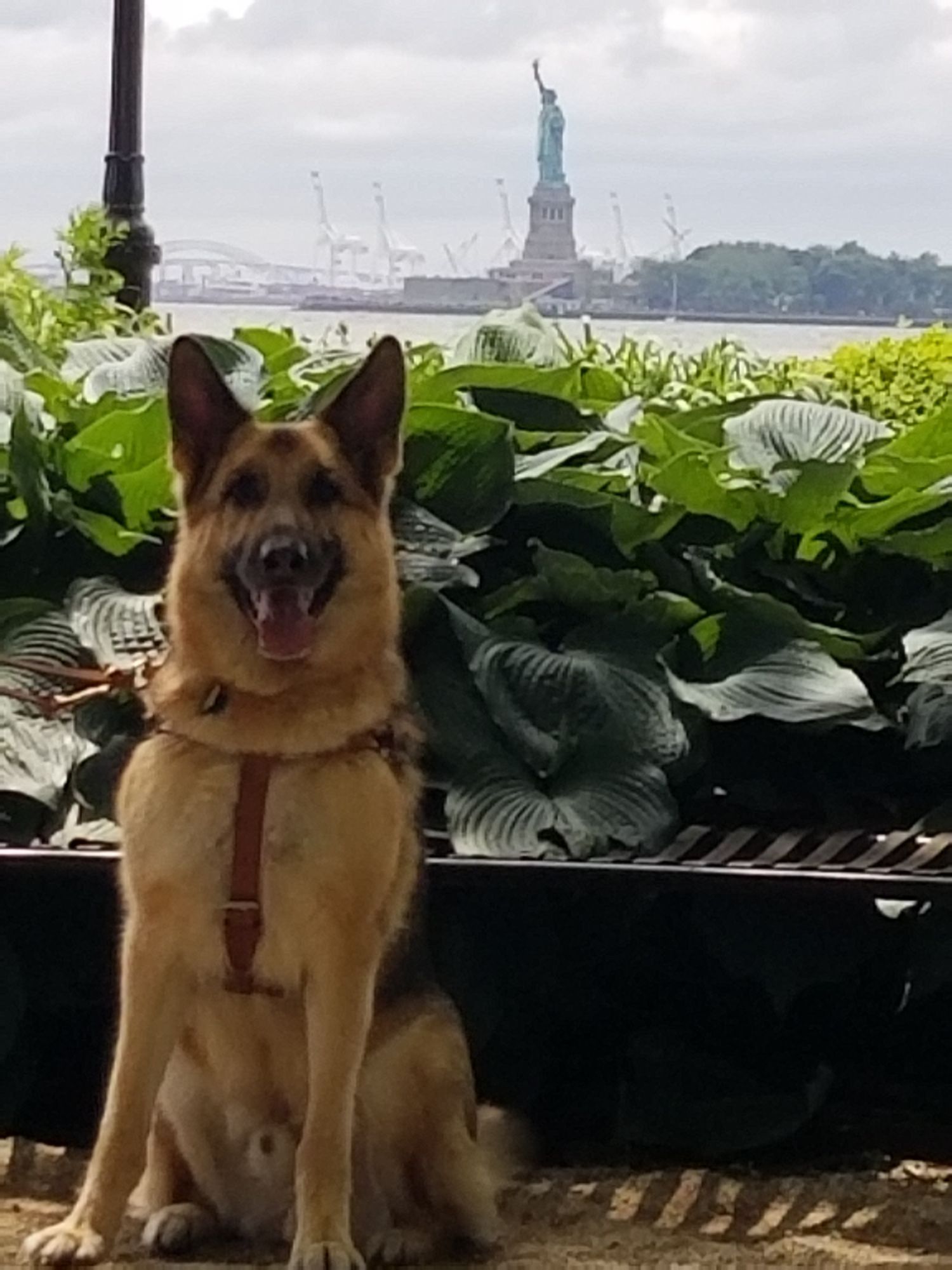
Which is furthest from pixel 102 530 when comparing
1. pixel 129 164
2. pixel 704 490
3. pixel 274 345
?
pixel 129 164

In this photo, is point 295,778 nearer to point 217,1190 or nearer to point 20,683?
point 217,1190

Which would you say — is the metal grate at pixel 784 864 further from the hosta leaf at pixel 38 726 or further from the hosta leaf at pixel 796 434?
the hosta leaf at pixel 796 434

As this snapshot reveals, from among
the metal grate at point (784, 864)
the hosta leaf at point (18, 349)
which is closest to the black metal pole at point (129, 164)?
the hosta leaf at point (18, 349)

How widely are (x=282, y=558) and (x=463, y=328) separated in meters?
2.46

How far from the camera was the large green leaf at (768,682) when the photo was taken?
378 centimetres

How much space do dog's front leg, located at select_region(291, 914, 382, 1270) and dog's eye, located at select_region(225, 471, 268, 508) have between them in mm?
539

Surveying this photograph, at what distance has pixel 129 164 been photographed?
570 cm

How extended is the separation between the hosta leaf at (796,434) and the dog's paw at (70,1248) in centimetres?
213

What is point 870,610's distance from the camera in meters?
4.15

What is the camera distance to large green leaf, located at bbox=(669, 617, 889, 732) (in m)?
3.78

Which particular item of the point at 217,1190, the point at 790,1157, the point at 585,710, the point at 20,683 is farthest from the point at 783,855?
the point at 20,683

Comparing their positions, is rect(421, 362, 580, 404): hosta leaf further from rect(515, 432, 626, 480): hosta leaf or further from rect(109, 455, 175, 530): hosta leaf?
rect(109, 455, 175, 530): hosta leaf

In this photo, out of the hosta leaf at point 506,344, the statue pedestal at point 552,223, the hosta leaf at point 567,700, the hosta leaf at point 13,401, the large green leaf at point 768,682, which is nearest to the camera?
the hosta leaf at point 567,700

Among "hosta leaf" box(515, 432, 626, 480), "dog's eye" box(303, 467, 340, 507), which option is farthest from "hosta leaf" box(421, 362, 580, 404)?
"dog's eye" box(303, 467, 340, 507)
